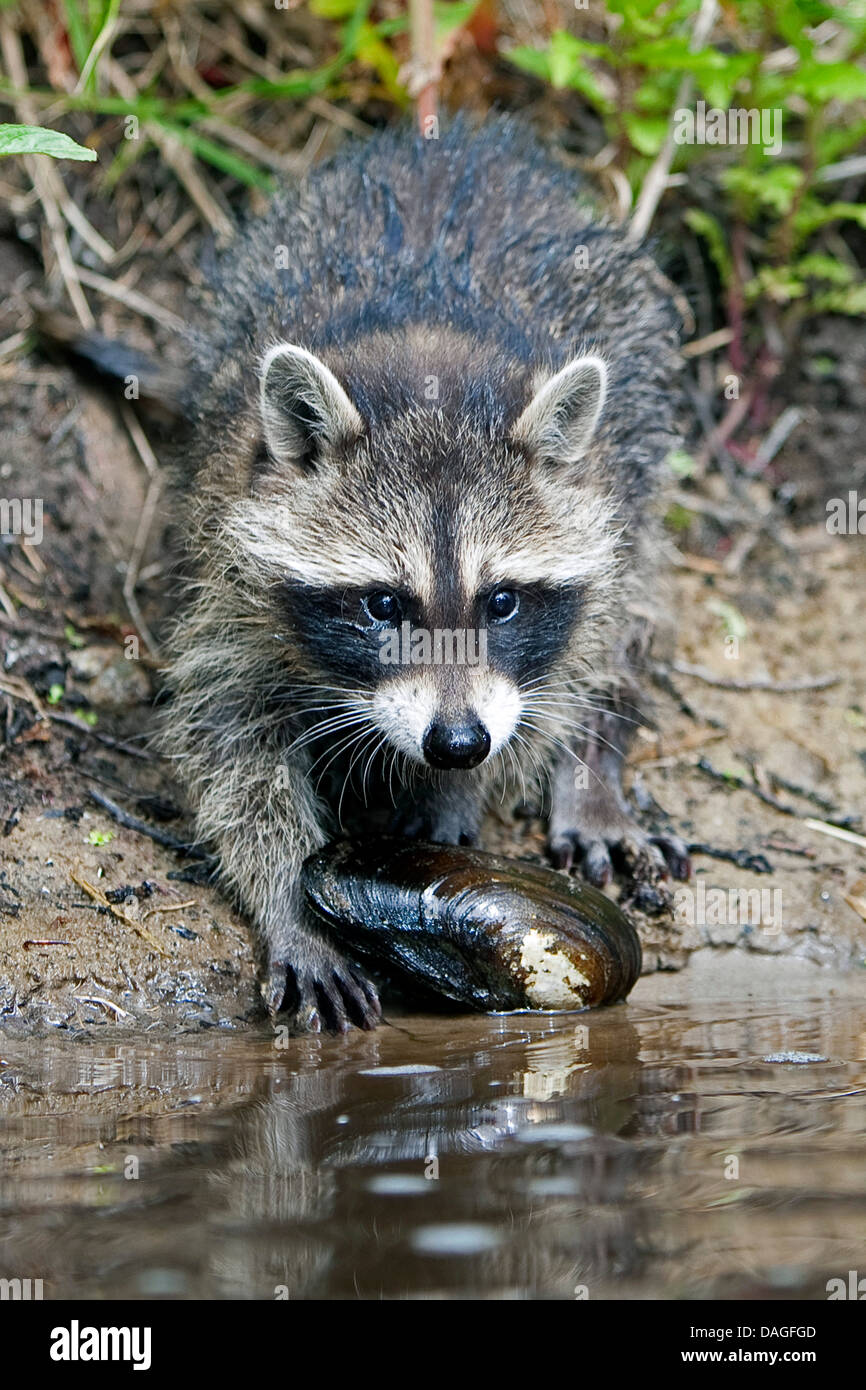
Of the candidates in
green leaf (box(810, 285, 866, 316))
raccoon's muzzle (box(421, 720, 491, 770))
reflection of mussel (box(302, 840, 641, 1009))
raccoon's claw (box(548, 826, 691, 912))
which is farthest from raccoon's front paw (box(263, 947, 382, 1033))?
green leaf (box(810, 285, 866, 316))

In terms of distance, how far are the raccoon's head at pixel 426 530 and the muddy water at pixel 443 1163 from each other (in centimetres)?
113

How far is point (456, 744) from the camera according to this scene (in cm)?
483

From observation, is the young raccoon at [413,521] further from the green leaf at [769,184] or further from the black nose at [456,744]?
the green leaf at [769,184]

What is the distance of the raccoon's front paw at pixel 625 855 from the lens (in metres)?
6.26

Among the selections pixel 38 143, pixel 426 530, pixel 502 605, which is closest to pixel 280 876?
pixel 502 605

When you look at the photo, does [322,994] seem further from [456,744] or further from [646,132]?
[646,132]

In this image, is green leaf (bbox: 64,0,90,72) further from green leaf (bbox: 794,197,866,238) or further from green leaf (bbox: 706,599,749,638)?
green leaf (bbox: 706,599,749,638)

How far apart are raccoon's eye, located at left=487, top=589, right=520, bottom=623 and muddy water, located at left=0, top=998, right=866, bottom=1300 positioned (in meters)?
1.46

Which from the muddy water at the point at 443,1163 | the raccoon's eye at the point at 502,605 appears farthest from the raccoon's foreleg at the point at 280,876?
the raccoon's eye at the point at 502,605

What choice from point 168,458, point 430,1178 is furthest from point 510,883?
point 168,458

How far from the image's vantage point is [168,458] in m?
7.19
